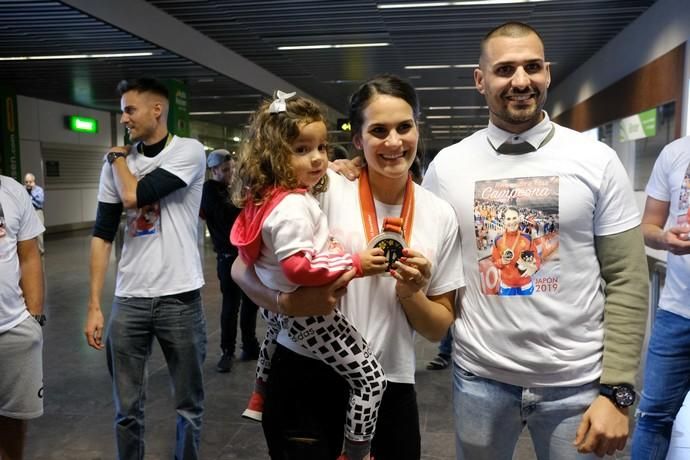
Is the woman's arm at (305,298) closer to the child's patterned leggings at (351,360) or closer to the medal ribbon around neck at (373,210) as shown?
the child's patterned leggings at (351,360)

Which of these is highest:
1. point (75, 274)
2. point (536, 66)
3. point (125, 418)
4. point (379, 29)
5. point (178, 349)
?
point (379, 29)

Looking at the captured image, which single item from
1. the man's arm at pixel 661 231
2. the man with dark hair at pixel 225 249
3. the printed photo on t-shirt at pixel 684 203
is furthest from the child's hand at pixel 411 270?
the man with dark hair at pixel 225 249

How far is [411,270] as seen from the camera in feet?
4.80

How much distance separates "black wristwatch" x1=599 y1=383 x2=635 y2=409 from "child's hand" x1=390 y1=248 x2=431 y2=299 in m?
0.57

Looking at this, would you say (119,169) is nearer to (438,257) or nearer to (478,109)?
(438,257)

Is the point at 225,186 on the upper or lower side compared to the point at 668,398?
upper

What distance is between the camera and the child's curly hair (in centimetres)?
163

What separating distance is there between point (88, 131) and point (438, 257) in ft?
69.8

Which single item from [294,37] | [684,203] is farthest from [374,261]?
[294,37]

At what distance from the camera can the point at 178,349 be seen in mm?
2744

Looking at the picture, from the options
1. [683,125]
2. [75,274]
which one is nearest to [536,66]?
[683,125]

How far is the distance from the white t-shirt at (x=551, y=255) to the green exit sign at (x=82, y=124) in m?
20.3

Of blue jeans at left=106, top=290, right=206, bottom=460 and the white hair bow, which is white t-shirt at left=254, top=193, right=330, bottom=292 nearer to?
the white hair bow

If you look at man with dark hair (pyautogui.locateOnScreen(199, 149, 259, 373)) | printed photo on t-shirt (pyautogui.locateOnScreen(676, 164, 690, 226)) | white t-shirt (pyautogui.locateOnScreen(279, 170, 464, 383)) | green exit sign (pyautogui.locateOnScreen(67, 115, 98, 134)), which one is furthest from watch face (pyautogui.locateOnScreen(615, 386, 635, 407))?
green exit sign (pyautogui.locateOnScreen(67, 115, 98, 134))
